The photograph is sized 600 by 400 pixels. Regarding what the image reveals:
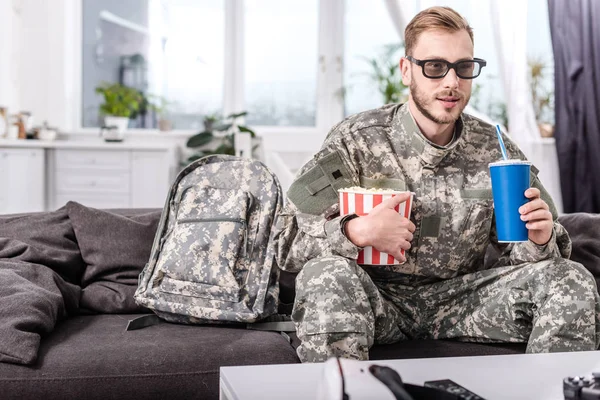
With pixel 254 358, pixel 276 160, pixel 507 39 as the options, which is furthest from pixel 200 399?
pixel 507 39

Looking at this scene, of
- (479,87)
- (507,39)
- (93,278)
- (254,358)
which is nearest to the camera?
(254,358)

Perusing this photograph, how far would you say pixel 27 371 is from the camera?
1.75 metres

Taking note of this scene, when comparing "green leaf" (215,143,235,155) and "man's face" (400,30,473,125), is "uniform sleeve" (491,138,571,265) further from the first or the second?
"green leaf" (215,143,235,155)

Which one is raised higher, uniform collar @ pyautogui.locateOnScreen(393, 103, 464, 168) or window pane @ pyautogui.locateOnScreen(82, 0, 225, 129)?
window pane @ pyautogui.locateOnScreen(82, 0, 225, 129)

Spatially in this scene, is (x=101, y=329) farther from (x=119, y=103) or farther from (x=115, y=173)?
(x=119, y=103)

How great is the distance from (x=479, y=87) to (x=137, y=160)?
2.36m

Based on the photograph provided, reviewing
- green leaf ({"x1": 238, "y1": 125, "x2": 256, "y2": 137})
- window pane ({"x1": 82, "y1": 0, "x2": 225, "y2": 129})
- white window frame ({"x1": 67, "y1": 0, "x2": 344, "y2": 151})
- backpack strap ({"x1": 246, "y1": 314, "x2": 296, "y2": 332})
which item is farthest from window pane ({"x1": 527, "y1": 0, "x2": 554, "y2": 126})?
backpack strap ({"x1": 246, "y1": 314, "x2": 296, "y2": 332})

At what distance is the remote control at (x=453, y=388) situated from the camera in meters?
1.10

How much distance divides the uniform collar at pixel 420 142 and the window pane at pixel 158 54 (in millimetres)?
3725

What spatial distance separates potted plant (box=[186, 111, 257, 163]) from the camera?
5273mm

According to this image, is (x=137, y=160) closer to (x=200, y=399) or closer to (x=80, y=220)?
(x=80, y=220)

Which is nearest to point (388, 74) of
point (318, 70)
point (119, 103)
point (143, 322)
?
point (318, 70)

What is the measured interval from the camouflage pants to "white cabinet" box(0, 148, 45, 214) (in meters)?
3.33

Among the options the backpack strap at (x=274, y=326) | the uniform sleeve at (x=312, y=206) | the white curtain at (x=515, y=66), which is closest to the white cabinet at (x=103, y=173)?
the white curtain at (x=515, y=66)
